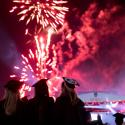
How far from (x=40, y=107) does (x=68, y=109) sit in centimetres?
51

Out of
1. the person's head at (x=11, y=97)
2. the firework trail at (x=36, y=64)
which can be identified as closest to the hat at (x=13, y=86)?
the person's head at (x=11, y=97)

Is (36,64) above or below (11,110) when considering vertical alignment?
above

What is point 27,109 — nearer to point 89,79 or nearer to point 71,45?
point 71,45

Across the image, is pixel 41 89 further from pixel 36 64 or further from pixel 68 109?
pixel 36 64

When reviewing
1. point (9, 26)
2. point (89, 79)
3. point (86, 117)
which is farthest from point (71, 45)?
point (86, 117)

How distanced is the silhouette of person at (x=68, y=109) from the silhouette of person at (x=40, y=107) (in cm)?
14

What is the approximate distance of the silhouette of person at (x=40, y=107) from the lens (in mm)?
6586

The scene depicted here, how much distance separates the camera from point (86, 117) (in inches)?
274

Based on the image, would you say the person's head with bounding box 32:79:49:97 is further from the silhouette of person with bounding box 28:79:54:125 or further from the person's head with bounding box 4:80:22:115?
the person's head with bounding box 4:80:22:115

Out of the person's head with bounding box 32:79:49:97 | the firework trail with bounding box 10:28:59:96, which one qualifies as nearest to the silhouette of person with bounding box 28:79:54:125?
the person's head with bounding box 32:79:49:97

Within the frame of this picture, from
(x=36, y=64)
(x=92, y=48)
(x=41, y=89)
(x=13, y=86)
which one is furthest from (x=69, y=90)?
(x=92, y=48)

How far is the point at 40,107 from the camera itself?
21.6 ft

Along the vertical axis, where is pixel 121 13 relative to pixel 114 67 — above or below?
above

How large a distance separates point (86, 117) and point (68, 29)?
27.6 m
